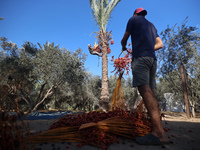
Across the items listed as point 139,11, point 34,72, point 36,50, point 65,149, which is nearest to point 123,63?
point 139,11

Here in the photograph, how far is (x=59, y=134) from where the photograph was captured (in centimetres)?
185

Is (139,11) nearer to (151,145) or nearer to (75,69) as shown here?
(151,145)

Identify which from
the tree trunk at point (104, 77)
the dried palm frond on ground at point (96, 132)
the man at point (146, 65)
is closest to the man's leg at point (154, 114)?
the man at point (146, 65)

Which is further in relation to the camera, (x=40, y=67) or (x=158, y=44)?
(x=40, y=67)

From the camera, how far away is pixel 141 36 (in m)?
2.16

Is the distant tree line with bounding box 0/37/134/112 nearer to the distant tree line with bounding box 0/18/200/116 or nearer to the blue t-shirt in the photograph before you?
the distant tree line with bounding box 0/18/200/116

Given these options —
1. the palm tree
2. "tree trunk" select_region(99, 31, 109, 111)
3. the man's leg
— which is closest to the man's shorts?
the man's leg

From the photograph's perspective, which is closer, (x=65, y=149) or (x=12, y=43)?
(x=65, y=149)

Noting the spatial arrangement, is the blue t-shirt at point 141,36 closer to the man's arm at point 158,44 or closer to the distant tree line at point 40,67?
the man's arm at point 158,44

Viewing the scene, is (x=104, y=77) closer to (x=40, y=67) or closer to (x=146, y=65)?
(x=146, y=65)

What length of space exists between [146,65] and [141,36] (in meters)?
0.53

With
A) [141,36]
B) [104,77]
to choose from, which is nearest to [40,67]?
[104,77]

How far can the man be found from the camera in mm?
1753

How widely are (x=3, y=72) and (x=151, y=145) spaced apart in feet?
47.2
